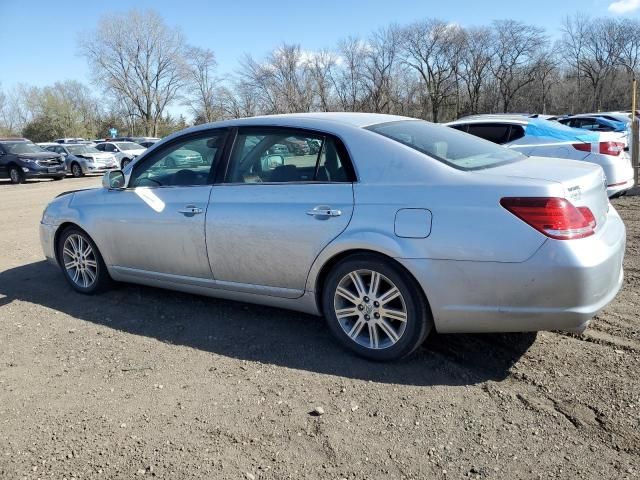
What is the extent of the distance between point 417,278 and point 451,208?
1.48ft

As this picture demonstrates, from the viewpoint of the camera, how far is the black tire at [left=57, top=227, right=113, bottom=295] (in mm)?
4980

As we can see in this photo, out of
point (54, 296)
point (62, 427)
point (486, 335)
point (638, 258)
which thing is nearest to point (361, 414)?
point (486, 335)

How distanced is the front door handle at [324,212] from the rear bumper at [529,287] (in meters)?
0.55

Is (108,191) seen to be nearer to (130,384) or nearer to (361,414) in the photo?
(130,384)

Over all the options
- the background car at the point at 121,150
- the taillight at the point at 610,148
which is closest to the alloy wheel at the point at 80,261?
the taillight at the point at 610,148

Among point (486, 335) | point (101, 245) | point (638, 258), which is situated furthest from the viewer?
point (638, 258)

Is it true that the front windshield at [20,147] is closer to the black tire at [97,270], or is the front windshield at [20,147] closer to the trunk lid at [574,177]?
the black tire at [97,270]

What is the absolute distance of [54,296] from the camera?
518 centimetres

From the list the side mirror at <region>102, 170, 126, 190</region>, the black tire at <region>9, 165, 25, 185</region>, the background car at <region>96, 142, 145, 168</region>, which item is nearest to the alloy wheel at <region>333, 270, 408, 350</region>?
the side mirror at <region>102, 170, 126, 190</region>

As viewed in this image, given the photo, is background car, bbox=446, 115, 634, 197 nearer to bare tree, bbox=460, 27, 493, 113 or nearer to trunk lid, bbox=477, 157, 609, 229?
trunk lid, bbox=477, 157, 609, 229

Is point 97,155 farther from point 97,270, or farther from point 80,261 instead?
point 97,270

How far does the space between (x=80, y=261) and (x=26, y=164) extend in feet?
61.0

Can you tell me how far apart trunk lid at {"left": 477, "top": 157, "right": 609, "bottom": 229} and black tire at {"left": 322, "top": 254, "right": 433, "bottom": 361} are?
2.67 feet

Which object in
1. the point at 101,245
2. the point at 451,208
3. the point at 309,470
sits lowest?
the point at 309,470
